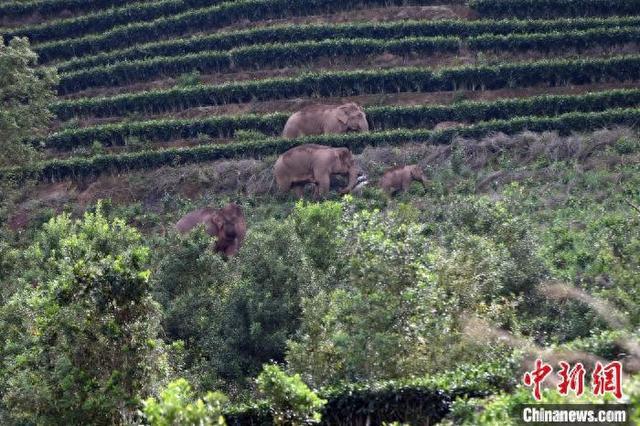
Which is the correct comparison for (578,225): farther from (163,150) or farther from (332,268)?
(163,150)

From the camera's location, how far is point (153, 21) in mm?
62094

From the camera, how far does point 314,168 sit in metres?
45.0

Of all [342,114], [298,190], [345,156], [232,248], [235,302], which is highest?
[235,302]

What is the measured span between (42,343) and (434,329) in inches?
276

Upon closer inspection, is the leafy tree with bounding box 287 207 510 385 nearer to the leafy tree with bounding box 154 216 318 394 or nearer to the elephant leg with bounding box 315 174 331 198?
the leafy tree with bounding box 154 216 318 394

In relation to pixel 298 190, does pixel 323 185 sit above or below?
above

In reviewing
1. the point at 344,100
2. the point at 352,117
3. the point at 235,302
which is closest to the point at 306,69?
the point at 344,100

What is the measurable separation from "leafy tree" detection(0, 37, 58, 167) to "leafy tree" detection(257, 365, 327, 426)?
78.3ft

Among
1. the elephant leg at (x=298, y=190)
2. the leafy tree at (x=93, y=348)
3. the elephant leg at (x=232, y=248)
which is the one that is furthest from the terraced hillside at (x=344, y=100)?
the leafy tree at (x=93, y=348)

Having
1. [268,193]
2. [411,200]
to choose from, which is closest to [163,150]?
[268,193]

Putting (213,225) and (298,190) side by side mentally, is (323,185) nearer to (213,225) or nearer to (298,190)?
(298,190)

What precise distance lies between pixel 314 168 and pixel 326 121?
4.57 meters

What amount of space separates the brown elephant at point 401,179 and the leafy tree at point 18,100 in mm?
12250

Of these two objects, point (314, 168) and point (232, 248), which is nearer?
point (232, 248)
